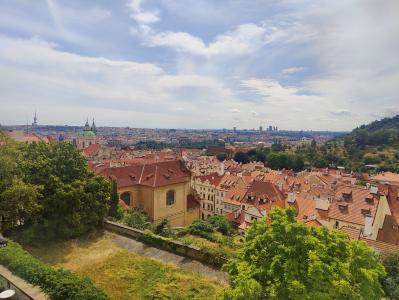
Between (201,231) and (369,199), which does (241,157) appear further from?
(201,231)

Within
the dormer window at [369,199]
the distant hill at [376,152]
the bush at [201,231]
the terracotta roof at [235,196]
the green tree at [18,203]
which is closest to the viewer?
the green tree at [18,203]

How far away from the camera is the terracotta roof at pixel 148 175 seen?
1574 inches

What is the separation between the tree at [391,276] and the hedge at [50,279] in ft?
47.0

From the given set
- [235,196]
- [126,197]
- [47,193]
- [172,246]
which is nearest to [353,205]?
[235,196]

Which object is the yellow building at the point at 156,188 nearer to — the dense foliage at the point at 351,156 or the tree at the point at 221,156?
the dense foliage at the point at 351,156

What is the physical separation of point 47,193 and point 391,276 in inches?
891

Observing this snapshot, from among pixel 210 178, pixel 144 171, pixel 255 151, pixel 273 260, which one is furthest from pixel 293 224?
pixel 255 151

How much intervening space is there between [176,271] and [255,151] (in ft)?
498

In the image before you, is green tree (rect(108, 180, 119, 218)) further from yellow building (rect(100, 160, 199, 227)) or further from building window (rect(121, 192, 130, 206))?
building window (rect(121, 192, 130, 206))

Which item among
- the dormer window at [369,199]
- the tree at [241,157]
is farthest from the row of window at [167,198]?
the tree at [241,157]

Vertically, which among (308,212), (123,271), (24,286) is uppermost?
(24,286)

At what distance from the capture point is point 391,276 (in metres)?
18.4

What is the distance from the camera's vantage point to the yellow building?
39938 millimetres

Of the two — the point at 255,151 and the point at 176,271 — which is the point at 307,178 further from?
the point at 255,151
